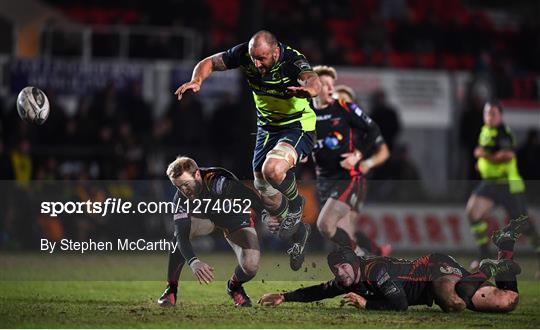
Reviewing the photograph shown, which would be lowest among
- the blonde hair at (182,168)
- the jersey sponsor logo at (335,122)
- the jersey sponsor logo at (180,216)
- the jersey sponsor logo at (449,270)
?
the jersey sponsor logo at (449,270)

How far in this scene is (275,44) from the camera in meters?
8.91

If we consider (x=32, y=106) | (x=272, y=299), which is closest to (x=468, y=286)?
(x=272, y=299)

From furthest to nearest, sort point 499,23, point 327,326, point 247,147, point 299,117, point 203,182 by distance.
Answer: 1. point 499,23
2. point 247,147
3. point 299,117
4. point 203,182
5. point 327,326

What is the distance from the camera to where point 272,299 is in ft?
29.5

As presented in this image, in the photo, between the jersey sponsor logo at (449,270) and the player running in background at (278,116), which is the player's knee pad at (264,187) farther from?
the jersey sponsor logo at (449,270)

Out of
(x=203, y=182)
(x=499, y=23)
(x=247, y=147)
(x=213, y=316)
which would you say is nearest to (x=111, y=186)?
(x=203, y=182)

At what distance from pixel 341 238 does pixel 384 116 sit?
6.10 metres

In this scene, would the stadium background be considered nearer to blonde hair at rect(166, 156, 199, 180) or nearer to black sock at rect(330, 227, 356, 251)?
black sock at rect(330, 227, 356, 251)

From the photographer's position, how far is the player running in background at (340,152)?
1105cm

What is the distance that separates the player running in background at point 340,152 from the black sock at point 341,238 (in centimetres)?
7

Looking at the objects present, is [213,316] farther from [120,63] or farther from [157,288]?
[120,63]

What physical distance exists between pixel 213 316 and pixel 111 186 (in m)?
1.48

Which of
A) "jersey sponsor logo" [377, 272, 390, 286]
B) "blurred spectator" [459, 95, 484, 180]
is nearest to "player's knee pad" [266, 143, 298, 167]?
"jersey sponsor logo" [377, 272, 390, 286]

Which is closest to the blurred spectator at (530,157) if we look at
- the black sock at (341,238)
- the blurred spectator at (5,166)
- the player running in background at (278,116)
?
the black sock at (341,238)
